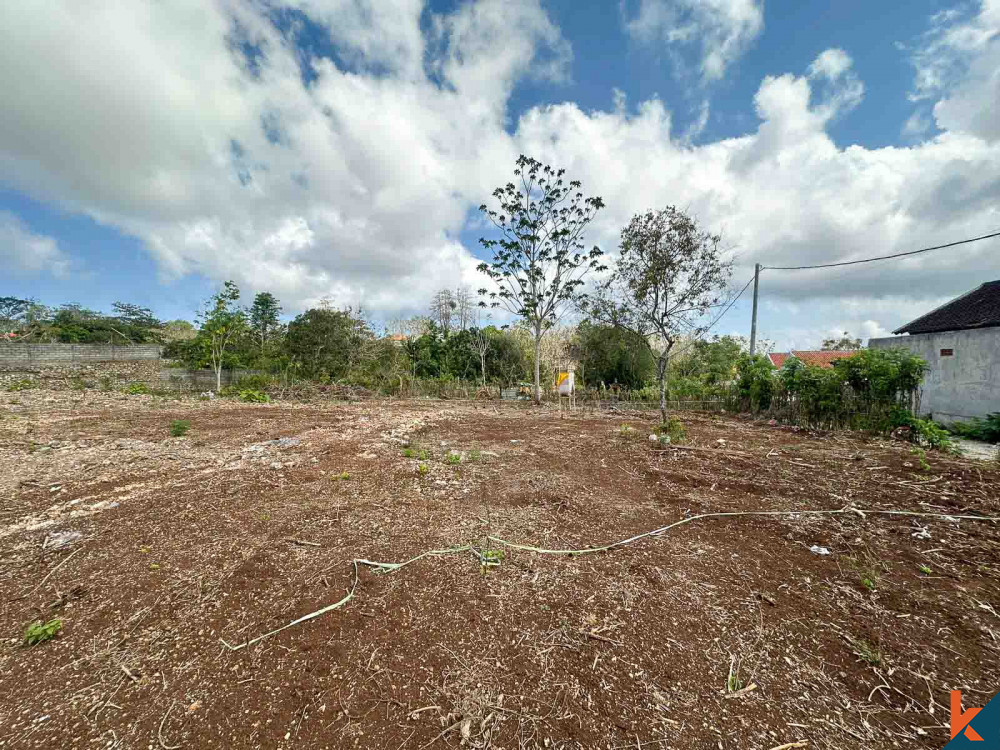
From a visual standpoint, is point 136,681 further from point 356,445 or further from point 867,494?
point 867,494

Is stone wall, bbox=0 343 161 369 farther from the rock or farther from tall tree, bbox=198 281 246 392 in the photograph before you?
the rock

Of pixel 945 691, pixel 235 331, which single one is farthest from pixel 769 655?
pixel 235 331

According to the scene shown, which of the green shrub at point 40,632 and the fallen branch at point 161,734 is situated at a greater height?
the green shrub at point 40,632

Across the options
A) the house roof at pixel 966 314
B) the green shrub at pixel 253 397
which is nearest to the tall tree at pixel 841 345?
the house roof at pixel 966 314

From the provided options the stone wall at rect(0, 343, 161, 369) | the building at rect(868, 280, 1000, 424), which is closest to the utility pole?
the building at rect(868, 280, 1000, 424)

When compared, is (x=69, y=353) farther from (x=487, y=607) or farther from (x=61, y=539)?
(x=487, y=607)

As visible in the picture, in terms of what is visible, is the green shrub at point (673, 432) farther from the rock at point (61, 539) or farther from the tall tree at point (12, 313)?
the tall tree at point (12, 313)

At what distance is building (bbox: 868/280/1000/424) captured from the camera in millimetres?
6922

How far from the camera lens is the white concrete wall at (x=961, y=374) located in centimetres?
688

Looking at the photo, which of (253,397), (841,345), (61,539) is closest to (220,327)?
(253,397)

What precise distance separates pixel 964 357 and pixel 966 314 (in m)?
2.14

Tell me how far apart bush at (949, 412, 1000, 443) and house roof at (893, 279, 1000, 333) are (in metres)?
2.46

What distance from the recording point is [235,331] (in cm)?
1037

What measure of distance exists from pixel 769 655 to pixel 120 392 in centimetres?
1381
